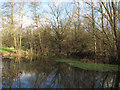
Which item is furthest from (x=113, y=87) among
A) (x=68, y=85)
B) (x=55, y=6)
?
(x=55, y=6)

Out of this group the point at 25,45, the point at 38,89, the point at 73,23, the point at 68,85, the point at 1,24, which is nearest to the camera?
the point at 38,89

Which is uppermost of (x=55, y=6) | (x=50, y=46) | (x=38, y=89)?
(x=55, y=6)

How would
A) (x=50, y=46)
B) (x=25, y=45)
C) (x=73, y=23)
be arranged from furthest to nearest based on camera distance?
(x=25, y=45) → (x=73, y=23) → (x=50, y=46)

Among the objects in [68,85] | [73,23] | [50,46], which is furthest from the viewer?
[73,23]

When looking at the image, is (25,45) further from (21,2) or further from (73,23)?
(73,23)

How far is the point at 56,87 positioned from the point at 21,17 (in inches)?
754

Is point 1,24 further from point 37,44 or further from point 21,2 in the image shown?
point 37,44

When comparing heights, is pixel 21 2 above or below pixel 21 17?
above

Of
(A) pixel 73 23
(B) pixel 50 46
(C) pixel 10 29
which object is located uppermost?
(A) pixel 73 23

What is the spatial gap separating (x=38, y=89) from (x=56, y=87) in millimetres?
783

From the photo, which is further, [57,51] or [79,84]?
[57,51]

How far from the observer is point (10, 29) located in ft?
62.8

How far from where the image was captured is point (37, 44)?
2323 cm

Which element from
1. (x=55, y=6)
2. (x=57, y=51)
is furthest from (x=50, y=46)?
(x=55, y=6)
